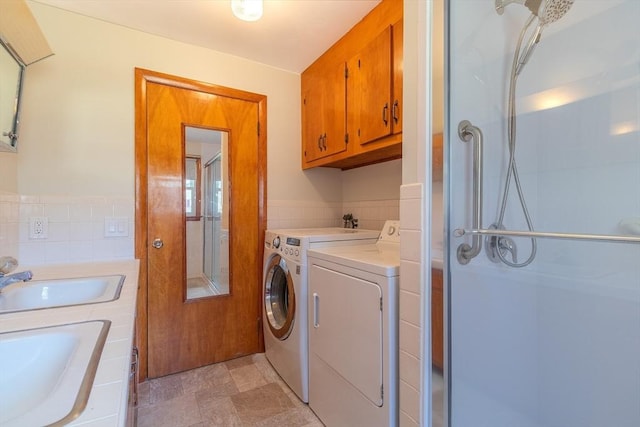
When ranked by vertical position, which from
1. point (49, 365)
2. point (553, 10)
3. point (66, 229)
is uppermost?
point (553, 10)

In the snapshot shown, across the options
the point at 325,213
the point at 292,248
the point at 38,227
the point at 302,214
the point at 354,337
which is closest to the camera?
the point at 354,337

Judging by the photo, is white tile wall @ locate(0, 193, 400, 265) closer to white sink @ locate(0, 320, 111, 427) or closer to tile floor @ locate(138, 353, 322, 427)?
tile floor @ locate(138, 353, 322, 427)

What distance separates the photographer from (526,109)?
1.28 meters

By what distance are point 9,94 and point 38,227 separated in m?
0.74

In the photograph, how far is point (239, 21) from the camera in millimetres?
1891

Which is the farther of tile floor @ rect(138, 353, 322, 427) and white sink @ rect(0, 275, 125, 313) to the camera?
tile floor @ rect(138, 353, 322, 427)

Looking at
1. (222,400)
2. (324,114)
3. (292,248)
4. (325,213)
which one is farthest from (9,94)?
(325,213)

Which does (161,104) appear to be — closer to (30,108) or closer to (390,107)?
(30,108)

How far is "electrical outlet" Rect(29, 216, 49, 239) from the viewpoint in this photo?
170cm

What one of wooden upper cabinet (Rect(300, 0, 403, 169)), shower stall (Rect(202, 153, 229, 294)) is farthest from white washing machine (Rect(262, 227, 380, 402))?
wooden upper cabinet (Rect(300, 0, 403, 169))

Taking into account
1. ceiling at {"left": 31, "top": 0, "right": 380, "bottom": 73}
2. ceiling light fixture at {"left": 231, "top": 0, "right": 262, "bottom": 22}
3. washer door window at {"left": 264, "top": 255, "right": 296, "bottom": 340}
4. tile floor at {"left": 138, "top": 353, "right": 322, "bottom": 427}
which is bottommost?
tile floor at {"left": 138, "top": 353, "right": 322, "bottom": 427}

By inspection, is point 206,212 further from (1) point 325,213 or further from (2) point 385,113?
(2) point 385,113

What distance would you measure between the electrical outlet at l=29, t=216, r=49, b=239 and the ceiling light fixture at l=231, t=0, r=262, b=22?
163 cm

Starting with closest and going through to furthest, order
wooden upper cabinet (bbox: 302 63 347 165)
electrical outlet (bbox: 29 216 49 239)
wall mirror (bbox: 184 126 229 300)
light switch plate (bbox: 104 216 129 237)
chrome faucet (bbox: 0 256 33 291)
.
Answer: chrome faucet (bbox: 0 256 33 291), electrical outlet (bbox: 29 216 49 239), light switch plate (bbox: 104 216 129 237), wooden upper cabinet (bbox: 302 63 347 165), wall mirror (bbox: 184 126 229 300)
